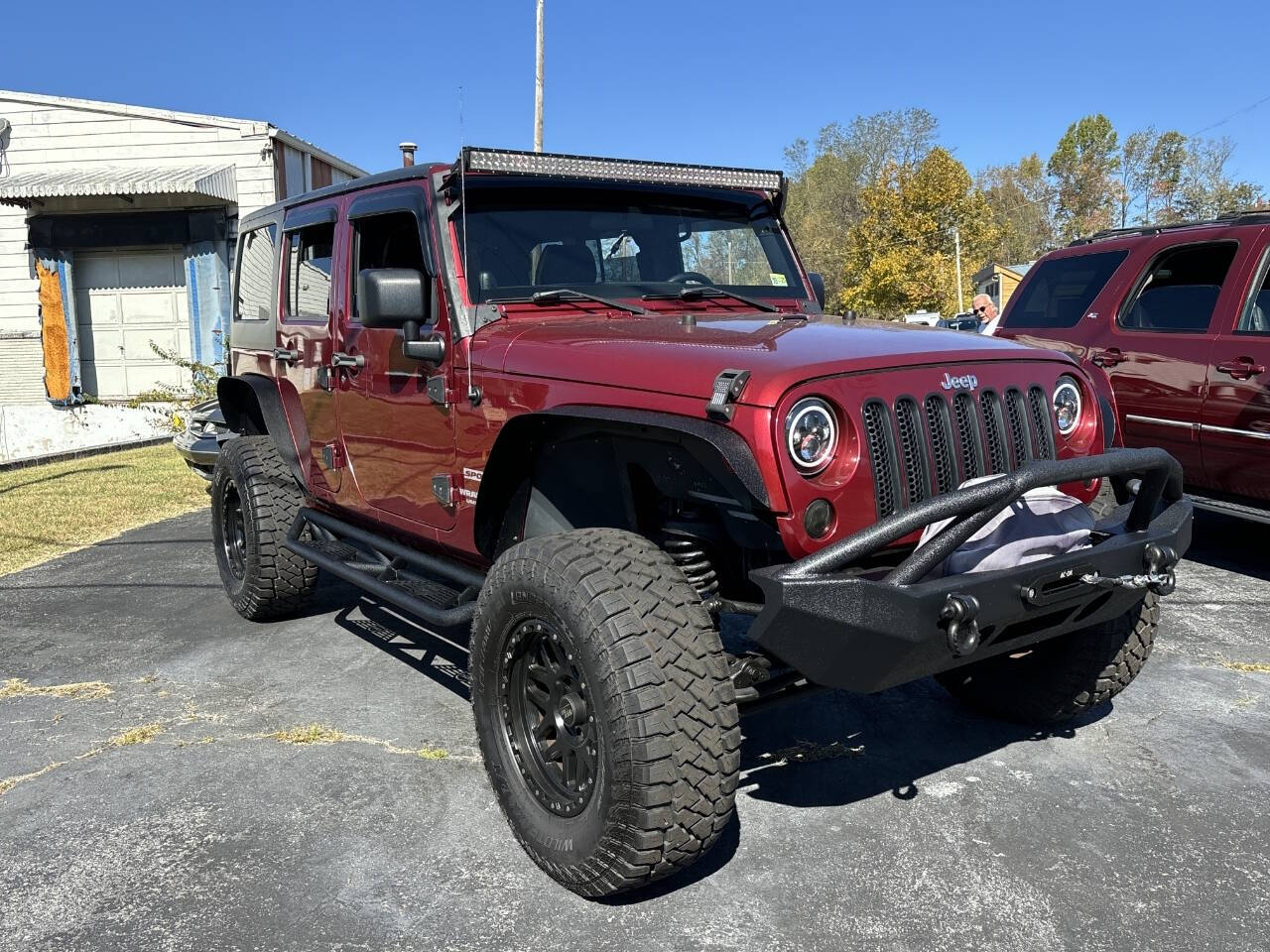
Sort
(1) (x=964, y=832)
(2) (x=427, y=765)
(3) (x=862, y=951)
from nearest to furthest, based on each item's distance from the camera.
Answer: (3) (x=862, y=951), (1) (x=964, y=832), (2) (x=427, y=765)

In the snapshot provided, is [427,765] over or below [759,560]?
below

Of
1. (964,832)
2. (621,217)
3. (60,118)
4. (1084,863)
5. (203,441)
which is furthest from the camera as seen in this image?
(60,118)

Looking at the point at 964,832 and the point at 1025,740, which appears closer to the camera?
the point at 964,832

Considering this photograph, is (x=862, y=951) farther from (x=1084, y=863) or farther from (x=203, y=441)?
(x=203, y=441)

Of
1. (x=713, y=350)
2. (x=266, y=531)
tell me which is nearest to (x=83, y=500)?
(x=266, y=531)

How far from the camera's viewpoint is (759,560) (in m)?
3.25

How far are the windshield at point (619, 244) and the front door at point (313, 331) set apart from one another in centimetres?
107

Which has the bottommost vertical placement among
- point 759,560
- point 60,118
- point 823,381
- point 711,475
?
point 759,560

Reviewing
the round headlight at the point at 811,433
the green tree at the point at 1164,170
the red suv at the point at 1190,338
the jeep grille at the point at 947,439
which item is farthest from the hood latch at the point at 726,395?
the green tree at the point at 1164,170

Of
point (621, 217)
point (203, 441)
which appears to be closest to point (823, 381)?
point (621, 217)

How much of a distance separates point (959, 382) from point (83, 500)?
8675 millimetres

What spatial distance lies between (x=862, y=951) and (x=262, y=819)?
1886mm

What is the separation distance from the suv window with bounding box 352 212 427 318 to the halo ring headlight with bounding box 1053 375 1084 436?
87.3 inches

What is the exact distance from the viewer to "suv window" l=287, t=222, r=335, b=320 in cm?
478
